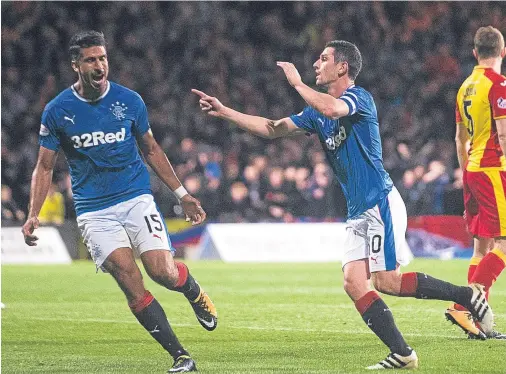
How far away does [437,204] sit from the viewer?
2208 centimetres

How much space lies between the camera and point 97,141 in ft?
25.2

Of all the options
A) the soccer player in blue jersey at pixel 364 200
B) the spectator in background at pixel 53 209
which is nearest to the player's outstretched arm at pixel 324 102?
the soccer player in blue jersey at pixel 364 200

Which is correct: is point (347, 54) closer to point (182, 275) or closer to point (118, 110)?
point (118, 110)

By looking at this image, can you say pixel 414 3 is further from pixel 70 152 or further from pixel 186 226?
pixel 70 152

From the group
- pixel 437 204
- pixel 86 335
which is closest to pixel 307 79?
pixel 437 204

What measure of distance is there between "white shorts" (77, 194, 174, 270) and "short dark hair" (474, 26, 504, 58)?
3.34m

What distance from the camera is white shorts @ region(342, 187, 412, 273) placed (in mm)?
7508

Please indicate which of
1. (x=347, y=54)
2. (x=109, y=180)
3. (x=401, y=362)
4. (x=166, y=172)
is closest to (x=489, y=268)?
(x=401, y=362)

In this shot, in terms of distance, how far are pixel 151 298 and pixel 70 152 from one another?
120cm

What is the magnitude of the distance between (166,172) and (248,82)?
1847cm

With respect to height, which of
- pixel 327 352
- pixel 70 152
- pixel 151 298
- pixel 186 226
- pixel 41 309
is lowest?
pixel 186 226

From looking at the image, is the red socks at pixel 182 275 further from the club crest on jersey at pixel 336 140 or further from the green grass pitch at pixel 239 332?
the club crest on jersey at pixel 336 140

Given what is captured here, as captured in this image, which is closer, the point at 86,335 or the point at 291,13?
the point at 86,335

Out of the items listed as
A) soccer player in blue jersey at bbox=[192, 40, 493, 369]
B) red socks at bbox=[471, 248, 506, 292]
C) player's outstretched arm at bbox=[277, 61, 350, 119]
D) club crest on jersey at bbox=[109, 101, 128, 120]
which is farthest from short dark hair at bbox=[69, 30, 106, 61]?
red socks at bbox=[471, 248, 506, 292]
